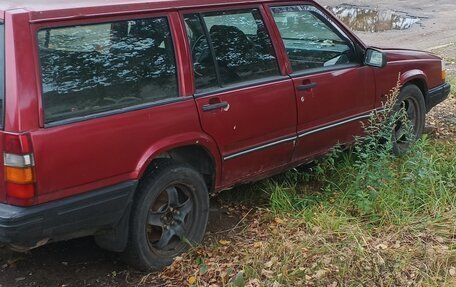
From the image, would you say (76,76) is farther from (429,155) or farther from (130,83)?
(429,155)

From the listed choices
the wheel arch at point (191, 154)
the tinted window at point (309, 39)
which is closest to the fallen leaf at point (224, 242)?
the wheel arch at point (191, 154)

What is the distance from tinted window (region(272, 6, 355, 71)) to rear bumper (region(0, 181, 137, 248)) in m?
1.97

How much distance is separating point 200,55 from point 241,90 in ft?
1.31

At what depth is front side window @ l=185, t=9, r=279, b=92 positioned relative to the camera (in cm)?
418

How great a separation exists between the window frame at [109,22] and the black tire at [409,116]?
2.53 metres

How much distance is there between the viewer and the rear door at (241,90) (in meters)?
4.16

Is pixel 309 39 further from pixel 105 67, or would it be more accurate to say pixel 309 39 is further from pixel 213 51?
pixel 105 67

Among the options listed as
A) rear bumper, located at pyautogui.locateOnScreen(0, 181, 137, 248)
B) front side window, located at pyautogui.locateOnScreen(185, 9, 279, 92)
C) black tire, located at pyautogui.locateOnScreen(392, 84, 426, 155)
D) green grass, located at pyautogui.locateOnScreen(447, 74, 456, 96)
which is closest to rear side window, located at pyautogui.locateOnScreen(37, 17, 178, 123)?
front side window, located at pyautogui.locateOnScreen(185, 9, 279, 92)

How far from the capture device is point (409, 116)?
6137 mm

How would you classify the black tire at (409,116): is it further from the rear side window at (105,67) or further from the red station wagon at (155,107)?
the rear side window at (105,67)

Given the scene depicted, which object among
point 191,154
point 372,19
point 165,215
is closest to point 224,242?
point 165,215

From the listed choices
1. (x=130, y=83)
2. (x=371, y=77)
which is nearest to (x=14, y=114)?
(x=130, y=83)

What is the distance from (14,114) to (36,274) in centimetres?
132

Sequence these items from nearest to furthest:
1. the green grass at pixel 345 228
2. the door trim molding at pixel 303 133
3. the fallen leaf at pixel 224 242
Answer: the green grass at pixel 345 228 < the fallen leaf at pixel 224 242 < the door trim molding at pixel 303 133
